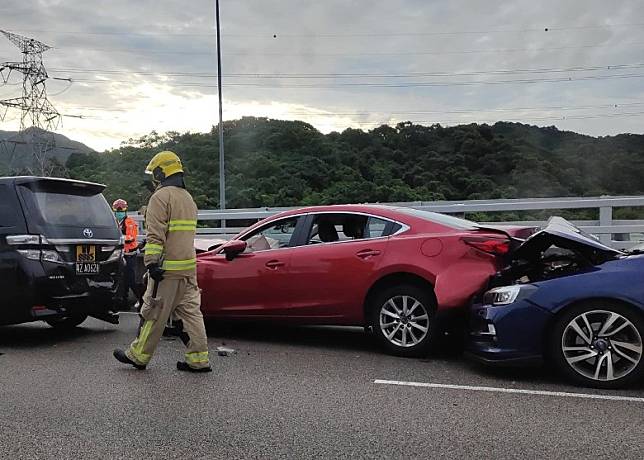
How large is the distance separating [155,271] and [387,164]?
28.5 m

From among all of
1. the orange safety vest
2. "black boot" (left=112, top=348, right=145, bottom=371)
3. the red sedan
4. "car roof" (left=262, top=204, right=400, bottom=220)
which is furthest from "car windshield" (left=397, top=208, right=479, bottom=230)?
the orange safety vest

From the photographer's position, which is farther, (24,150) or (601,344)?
(24,150)

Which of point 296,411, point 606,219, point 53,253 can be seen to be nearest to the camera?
point 296,411

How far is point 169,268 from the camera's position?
578 centimetres

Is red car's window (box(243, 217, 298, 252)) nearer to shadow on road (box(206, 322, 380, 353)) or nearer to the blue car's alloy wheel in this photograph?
shadow on road (box(206, 322, 380, 353))

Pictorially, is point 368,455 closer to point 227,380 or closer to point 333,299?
point 227,380

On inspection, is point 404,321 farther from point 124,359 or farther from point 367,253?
point 124,359

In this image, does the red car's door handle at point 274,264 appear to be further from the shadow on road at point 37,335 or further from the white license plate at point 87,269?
the shadow on road at point 37,335

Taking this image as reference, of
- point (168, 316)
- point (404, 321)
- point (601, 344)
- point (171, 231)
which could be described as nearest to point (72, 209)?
point (171, 231)

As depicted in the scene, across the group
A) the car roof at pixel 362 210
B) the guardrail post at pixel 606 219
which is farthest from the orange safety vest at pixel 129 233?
the guardrail post at pixel 606 219

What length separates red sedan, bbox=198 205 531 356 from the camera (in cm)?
619

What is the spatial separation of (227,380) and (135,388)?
0.75 metres

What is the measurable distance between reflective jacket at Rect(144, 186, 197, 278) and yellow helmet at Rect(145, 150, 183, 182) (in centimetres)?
15

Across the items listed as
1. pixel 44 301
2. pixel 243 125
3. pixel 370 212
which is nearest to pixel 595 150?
pixel 243 125
